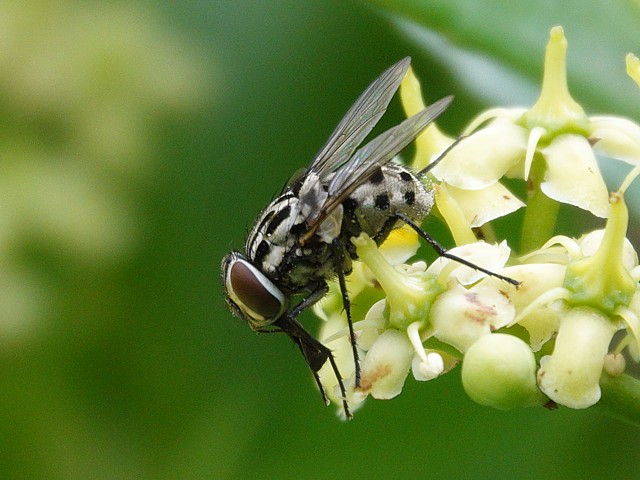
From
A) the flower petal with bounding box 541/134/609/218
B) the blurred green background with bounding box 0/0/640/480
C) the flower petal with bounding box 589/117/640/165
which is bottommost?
the blurred green background with bounding box 0/0/640/480

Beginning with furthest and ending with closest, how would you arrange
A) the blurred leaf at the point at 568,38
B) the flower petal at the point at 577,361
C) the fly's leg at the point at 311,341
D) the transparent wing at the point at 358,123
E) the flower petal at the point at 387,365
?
the blurred leaf at the point at 568,38 → the transparent wing at the point at 358,123 → the fly's leg at the point at 311,341 → the flower petal at the point at 387,365 → the flower petal at the point at 577,361

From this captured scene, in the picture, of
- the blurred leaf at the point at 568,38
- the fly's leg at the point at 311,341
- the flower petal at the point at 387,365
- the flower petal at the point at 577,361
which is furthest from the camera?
the blurred leaf at the point at 568,38

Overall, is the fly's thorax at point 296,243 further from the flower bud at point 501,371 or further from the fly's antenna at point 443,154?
the flower bud at point 501,371

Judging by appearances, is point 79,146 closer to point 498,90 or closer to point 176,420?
point 176,420

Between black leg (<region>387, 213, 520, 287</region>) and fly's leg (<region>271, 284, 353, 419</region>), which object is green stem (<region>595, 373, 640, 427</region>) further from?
fly's leg (<region>271, 284, 353, 419</region>)

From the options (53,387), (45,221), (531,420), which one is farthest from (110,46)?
(531,420)

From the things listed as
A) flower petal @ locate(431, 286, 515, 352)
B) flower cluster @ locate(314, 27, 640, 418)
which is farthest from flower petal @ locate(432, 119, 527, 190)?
flower petal @ locate(431, 286, 515, 352)

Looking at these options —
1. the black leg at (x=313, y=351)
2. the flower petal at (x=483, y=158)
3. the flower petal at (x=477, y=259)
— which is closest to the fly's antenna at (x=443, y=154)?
the flower petal at (x=483, y=158)
